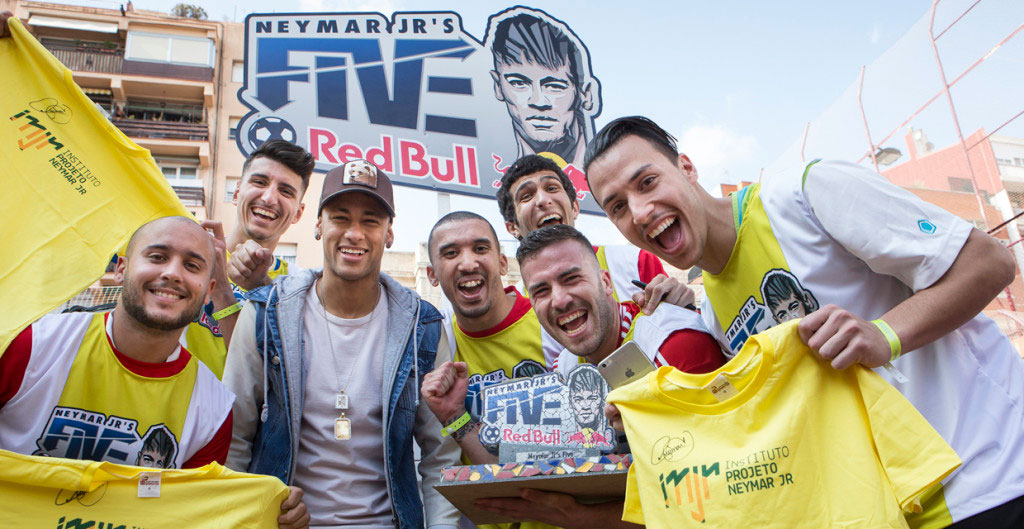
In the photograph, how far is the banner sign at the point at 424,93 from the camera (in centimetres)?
763

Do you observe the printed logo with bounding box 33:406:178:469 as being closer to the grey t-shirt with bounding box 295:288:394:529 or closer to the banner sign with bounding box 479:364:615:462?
the grey t-shirt with bounding box 295:288:394:529

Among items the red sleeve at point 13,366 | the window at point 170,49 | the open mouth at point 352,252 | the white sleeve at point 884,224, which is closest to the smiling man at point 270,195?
the open mouth at point 352,252

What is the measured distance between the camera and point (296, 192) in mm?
4516

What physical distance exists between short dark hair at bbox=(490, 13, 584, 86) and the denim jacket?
630cm

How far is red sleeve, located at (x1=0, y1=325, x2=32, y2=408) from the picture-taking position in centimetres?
246

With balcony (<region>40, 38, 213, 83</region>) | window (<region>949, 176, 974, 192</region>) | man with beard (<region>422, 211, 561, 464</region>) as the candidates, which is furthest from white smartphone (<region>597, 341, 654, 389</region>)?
balcony (<region>40, 38, 213, 83</region>)

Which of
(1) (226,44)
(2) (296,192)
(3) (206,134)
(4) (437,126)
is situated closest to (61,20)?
(1) (226,44)

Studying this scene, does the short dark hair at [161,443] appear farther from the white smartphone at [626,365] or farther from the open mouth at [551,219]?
the open mouth at [551,219]

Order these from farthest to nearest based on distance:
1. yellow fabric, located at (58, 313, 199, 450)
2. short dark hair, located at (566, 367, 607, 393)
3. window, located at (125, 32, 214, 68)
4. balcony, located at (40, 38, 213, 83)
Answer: window, located at (125, 32, 214, 68)
balcony, located at (40, 38, 213, 83)
short dark hair, located at (566, 367, 607, 393)
yellow fabric, located at (58, 313, 199, 450)

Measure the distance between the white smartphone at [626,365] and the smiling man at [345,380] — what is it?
1128 millimetres

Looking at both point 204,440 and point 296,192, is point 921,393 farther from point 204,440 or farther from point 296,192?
point 296,192

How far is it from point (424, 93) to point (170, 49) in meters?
20.9

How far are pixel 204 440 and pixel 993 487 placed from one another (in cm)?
286

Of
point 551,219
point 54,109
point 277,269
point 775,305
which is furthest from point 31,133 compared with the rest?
point 775,305
